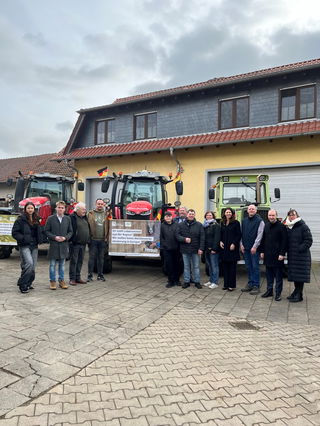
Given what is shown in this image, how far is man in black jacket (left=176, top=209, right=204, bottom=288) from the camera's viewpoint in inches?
284

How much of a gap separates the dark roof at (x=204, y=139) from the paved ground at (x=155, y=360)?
24.0 feet

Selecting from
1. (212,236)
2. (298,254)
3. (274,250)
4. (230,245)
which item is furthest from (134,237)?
(298,254)

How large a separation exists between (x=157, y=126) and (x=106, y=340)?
1238 centimetres

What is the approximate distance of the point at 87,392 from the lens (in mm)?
3002

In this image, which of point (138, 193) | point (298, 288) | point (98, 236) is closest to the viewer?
point (298, 288)

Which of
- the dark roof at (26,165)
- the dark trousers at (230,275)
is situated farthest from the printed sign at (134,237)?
the dark roof at (26,165)

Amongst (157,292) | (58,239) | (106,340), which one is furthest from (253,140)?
(106,340)

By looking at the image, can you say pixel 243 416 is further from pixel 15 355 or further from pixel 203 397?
pixel 15 355

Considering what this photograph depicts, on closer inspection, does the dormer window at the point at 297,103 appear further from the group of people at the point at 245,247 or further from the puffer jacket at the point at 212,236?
the puffer jacket at the point at 212,236

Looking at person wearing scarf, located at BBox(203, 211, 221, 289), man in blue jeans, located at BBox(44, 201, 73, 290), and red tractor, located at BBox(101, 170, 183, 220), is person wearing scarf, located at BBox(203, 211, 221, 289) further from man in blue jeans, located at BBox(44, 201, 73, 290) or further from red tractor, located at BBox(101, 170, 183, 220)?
man in blue jeans, located at BBox(44, 201, 73, 290)

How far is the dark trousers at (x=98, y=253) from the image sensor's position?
7691 millimetres

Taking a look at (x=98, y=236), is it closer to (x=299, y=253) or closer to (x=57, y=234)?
(x=57, y=234)

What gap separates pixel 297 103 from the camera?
1238 cm

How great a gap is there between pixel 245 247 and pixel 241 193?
104 inches
